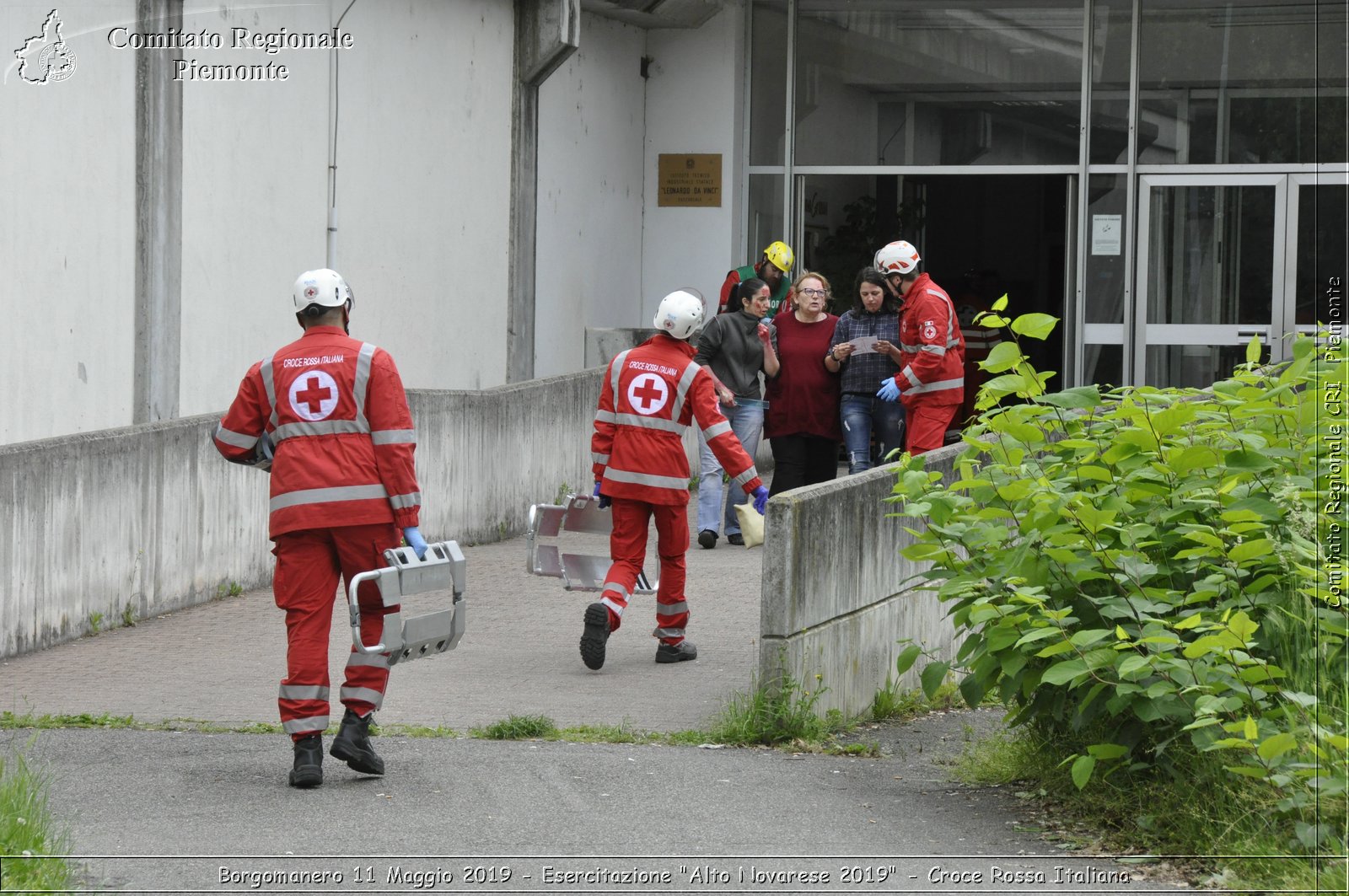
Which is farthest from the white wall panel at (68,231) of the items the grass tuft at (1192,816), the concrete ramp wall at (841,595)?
the grass tuft at (1192,816)

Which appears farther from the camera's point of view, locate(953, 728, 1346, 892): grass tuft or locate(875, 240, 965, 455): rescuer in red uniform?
locate(875, 240, 965, 455): rescuer in red uniform

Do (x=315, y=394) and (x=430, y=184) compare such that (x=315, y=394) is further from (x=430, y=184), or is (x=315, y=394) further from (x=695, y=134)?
(x=695, y=134)

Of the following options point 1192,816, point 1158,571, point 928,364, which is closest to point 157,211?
point 928,364

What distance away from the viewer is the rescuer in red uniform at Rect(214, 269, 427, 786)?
19.9ft

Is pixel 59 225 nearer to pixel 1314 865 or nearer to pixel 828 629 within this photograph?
pixel 828 629

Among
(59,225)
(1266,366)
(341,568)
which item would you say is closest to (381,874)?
(341,568)

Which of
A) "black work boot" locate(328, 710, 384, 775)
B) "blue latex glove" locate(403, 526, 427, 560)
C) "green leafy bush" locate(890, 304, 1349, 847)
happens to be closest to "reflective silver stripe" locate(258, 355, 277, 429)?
"blue latex glove" locate(403, 526, 427, 560)

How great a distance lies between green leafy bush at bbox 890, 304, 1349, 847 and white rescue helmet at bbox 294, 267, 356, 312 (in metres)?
2.15

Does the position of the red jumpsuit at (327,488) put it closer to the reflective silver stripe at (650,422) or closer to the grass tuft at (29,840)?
the grass tuft at (29,840)

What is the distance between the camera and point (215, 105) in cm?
1175

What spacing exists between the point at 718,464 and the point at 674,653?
3.26m

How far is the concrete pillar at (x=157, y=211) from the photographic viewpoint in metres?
11.2

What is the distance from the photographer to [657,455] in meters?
8.32

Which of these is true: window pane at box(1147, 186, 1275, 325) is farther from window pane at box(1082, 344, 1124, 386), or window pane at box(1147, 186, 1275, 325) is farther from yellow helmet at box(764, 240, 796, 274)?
yellow helmet at box(764, 240, 796, 274)
